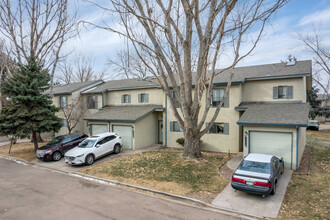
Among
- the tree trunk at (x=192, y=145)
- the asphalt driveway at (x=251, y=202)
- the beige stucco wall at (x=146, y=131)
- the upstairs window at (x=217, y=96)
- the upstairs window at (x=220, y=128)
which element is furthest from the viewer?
the beige stucco wall at (x=146, y=131)

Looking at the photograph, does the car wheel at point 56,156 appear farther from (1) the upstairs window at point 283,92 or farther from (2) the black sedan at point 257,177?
(1) the upstairs window at point 283,92

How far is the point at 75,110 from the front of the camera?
2417 cm

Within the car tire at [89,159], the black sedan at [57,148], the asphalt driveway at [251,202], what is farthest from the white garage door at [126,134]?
the asphalt driveway at [251,202]

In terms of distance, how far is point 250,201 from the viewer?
818cm

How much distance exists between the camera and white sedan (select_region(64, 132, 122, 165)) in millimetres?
13672

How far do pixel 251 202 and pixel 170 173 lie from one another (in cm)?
457

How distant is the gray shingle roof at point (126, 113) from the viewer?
18.0m

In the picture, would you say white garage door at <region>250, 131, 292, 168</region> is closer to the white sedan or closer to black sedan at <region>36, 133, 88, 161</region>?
the white sedan

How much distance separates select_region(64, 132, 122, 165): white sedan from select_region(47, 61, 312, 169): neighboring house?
210cm

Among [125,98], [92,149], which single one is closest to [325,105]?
[125,98]

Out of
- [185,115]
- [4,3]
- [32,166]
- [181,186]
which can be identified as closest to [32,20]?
[4,3]

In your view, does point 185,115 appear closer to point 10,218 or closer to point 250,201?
point 250,201

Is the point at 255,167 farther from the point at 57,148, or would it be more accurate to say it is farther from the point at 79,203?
the point at 57,148

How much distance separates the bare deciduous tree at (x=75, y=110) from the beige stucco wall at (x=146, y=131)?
9542 mm
